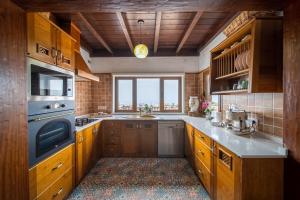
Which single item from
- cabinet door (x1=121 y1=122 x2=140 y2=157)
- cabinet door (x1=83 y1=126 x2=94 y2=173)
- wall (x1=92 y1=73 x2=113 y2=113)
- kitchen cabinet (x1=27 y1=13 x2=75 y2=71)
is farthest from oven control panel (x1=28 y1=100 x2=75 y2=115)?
wall (x1=92 y1=73 x2=113 y2=113)

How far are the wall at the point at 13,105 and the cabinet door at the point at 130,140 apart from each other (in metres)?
2.45

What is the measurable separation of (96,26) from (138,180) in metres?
2.62

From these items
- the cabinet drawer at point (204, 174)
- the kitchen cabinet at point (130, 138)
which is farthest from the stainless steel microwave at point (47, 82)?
the cabinet drawer at point (204, 174)

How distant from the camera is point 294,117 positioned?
4.42ft

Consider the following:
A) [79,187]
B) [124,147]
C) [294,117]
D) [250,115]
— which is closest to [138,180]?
[79,187]

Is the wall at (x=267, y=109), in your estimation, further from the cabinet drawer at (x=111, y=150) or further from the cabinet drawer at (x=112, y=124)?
the cabinet drawer at (x=111, y=150)

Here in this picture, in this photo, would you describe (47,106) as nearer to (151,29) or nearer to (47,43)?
(47,43)

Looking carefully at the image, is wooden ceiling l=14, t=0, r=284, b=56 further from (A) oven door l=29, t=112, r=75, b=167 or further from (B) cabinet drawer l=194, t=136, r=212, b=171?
(B) cabinet drawer l=194, t=136, r=212, b=171

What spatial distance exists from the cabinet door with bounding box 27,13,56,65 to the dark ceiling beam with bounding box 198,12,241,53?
7.58 ft

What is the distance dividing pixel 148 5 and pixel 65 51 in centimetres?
129

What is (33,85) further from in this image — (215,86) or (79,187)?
(215,86)

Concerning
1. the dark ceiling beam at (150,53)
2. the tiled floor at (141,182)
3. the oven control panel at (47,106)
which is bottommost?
the tiled floor at (141,182)

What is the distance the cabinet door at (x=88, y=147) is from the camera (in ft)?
9.31

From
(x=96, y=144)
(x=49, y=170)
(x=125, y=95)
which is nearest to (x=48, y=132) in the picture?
(x=49, y=170)
